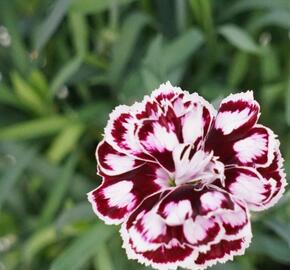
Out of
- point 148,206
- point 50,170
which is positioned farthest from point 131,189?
point 50,170

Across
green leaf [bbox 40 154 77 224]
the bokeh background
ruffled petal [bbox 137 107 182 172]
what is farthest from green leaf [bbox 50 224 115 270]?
ruffled petal [bbox 137 107 182 172]

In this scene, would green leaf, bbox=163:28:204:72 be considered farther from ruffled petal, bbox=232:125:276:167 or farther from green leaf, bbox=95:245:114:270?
ruffled petal, bbox=232:125:276:167

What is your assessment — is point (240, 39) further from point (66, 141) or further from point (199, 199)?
point (199, 199)

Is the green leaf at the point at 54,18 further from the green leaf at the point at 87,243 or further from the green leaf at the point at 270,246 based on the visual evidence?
the green leaf at the point at 270,246

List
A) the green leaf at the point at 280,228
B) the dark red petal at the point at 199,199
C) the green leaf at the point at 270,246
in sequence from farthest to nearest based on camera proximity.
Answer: the green leaf at the point at 270,246, the green leaf at the point at 280,228, the dark red petal at the point at 199,199

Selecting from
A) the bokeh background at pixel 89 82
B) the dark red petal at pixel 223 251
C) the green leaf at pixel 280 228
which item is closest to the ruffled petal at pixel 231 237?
the dark red petal at pixel 223 251

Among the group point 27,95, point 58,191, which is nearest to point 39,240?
point 58,191

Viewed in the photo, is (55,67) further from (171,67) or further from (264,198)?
(264,198)
